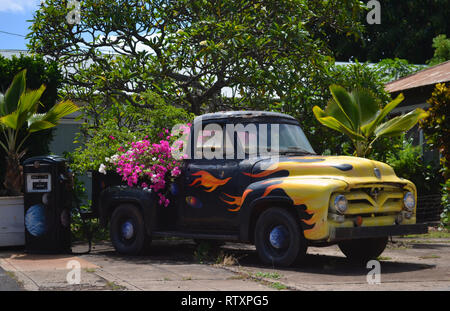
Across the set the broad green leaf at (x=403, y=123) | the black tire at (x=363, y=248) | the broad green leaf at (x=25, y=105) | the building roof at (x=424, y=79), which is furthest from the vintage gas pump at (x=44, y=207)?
the building roof at (x=424, y=79)

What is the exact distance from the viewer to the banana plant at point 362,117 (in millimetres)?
12695

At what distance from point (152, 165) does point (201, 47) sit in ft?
12.4

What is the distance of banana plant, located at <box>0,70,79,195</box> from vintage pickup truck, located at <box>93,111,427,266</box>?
1.74 meters

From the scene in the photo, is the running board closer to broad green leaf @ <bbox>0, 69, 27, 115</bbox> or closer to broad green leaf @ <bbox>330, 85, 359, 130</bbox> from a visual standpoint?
broad green leaf @ <bbox>0, 69, 27, 115</bbox>

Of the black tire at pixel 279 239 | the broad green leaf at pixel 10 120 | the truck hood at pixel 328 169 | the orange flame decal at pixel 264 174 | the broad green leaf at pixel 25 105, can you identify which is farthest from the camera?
the broad green leaf at pixel 25 105

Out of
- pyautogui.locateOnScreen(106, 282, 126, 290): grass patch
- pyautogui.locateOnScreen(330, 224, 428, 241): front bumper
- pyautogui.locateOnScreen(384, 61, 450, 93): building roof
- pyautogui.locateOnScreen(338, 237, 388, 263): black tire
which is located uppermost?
pyautogui.locateOnScreen(384, 61, 450, 93): building roof

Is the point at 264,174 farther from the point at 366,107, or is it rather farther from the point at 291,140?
the point at 366,107

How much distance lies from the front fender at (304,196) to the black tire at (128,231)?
2.14 m

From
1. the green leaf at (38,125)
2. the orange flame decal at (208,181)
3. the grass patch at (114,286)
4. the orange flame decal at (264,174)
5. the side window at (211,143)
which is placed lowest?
the grass patch at (114,286)

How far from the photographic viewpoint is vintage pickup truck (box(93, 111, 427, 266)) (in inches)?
335

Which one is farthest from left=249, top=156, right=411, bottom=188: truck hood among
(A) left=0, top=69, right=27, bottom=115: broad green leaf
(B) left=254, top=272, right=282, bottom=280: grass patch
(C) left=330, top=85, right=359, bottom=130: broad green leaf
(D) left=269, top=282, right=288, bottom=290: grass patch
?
(A) left=0, top=69, right=27, bottom=115: broad green leaf

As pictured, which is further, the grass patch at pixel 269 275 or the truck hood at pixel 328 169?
the truck hood at pixel 328 169

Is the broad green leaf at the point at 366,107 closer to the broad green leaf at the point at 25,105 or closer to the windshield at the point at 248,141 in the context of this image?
the windshield at the point at 248,141

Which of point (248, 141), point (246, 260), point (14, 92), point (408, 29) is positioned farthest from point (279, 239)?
point (408, 29)
